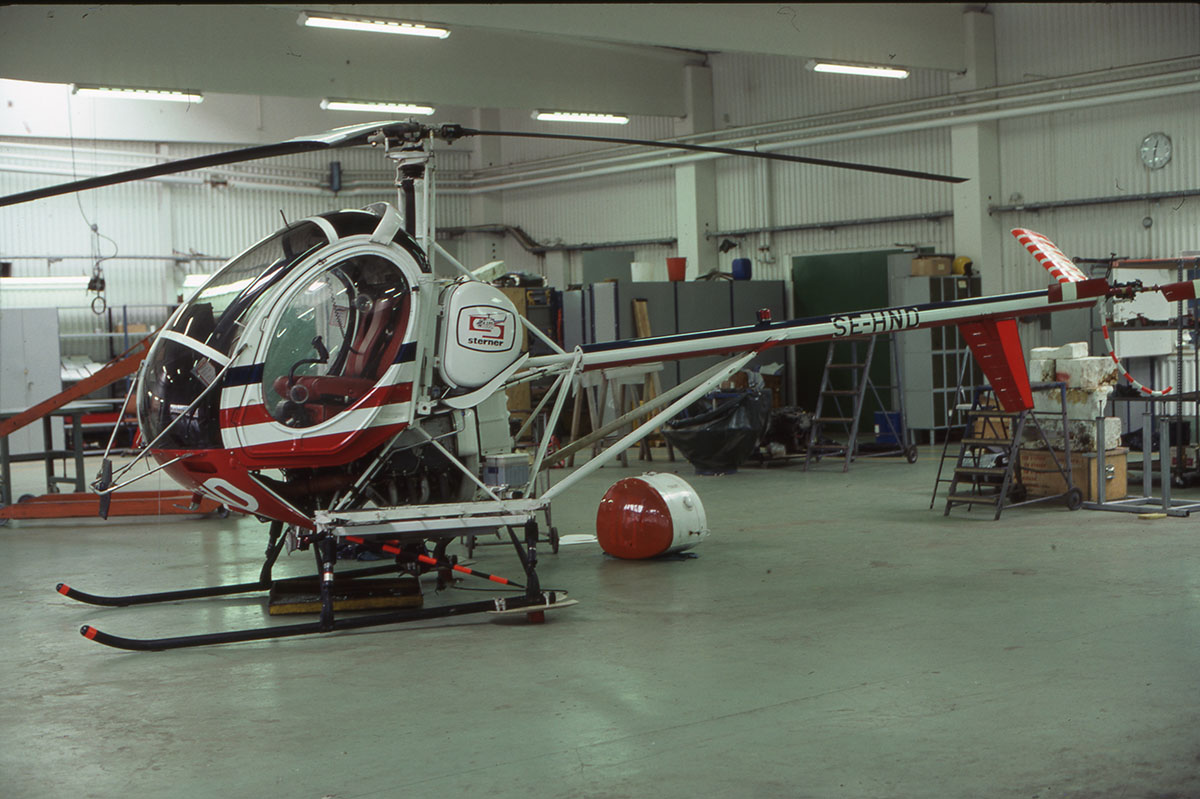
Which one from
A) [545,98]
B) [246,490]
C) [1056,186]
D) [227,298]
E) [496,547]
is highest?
[545,98]

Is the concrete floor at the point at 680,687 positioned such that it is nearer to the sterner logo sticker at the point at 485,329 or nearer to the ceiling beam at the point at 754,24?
the sterner logo sticker at the point at 485,329

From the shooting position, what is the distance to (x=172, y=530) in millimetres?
10039

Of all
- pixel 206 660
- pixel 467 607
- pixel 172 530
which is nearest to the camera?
pixel 206 660

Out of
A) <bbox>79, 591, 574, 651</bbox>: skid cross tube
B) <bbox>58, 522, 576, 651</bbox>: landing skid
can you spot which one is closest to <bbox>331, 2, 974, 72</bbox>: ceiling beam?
<bbox>58, 522, 576, 651</bbox>: landing skid

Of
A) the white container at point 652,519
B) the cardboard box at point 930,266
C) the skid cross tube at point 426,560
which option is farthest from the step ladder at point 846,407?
the skid cross tube at point 426,560

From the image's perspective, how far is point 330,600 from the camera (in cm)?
582

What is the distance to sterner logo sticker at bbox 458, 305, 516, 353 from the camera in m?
6.24

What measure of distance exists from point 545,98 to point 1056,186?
6.75 metres

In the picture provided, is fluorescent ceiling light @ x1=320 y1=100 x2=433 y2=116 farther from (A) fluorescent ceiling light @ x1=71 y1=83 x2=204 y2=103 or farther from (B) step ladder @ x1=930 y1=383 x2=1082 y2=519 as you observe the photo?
(B) step ladder @ x1=930 y1=383 x2=1082 y2=519

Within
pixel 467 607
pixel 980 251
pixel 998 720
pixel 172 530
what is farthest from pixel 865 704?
pixel 980 251

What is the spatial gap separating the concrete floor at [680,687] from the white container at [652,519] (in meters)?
0.14

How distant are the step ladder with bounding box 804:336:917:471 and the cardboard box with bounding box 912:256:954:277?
110cm

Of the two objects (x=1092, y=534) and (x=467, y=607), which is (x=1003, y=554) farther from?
(x=467, y=607)

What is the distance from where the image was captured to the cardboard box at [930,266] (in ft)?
49.9
